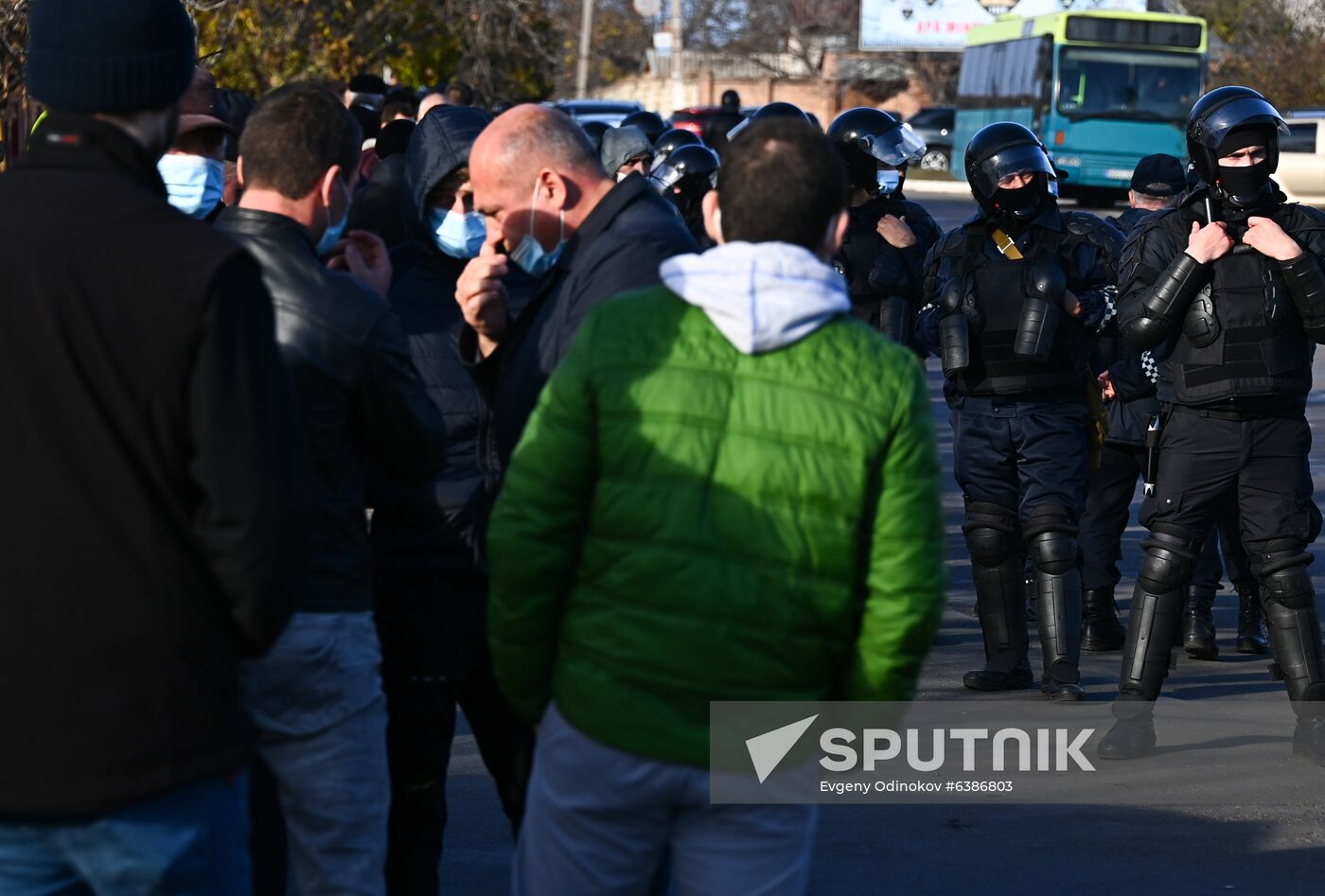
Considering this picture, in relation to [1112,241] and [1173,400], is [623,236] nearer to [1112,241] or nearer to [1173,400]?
[1173,400]

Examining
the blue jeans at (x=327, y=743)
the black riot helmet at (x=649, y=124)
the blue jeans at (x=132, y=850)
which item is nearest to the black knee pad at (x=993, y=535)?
the blue jeans at (x=327, y=743)

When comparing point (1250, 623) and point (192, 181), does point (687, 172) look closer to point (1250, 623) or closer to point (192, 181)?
point (1250, 623)

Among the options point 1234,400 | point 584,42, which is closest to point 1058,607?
point 1234,400

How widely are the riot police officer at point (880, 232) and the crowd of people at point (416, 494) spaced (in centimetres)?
369

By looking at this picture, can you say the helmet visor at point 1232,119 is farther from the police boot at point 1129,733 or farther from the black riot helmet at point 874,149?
the black riot helmet at point 874,149

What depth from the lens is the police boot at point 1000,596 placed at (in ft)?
22.8

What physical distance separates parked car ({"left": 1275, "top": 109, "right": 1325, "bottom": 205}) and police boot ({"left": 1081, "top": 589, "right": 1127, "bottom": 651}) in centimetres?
2582

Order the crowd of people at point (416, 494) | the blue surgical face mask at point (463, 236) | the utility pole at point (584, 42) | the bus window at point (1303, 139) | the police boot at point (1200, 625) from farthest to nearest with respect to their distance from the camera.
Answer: the utility pole at point (584, 42)
the bus window at point (1303, 139)
the police boot at point (1200, 625)
the blue surgical face mask at point (463, 236)
the crowd of people at point (416, 494)

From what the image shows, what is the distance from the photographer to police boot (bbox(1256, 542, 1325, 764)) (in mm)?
6008

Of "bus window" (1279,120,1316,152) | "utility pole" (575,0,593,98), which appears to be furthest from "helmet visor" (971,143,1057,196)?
"utility pole" (575,0,593,98)

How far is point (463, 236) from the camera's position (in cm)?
425

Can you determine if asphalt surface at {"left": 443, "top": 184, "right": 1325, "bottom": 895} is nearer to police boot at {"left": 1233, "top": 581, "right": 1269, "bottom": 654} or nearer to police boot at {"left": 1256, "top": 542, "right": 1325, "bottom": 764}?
police boot at {"left": 1256, "top": 542, "right": 1325, "bottom": 764}

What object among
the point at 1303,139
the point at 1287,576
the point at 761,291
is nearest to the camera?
the point at 761,291

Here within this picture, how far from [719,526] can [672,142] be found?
25.4ft
